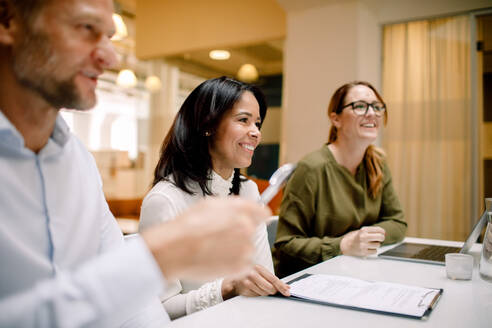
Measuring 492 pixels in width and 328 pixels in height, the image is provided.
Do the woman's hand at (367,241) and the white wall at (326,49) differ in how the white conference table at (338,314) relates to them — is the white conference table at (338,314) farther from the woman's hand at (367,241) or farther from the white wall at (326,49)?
the white wall at (326,49)

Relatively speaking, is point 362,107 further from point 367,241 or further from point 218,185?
point 218,185

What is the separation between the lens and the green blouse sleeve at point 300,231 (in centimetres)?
175

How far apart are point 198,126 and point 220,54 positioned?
4051mm

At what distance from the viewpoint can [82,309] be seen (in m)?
0.49

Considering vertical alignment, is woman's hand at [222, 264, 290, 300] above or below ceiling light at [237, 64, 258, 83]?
below

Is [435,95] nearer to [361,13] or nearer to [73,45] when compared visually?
[361,13]

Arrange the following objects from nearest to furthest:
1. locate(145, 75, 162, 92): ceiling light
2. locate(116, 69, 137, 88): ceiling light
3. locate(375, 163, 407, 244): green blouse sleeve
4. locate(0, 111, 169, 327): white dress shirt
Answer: locate(0, 111, 169, 327): white dress shirt → locate(375, 163, 407, 244): green blouse sleeve → locate(116, 69, 137, 88): ceiling light → locate(145, 75, 162, 92): ceiling light

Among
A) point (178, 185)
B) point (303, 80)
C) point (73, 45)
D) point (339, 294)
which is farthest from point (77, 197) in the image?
point (303, 80)

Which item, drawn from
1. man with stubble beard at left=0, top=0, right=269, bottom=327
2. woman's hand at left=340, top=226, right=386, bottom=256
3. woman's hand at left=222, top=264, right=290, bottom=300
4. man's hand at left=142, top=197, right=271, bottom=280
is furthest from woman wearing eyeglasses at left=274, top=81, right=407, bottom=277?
man's hand at left=142, top=197, right=271, bottom=280

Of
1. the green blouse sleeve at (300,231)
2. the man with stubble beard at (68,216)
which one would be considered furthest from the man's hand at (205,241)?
the green blouse sleeve at (300,231)

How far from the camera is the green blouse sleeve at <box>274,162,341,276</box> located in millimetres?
1752

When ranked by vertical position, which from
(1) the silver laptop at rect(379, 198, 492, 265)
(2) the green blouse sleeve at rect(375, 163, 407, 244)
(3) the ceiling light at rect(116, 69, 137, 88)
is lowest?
(1) the silver laptop at rect(379, 198, 492, 265)

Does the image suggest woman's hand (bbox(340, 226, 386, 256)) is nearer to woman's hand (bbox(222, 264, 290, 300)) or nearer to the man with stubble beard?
woman's hand (bbox(222, 264, 290, 300))

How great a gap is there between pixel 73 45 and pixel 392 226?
1.75 m
